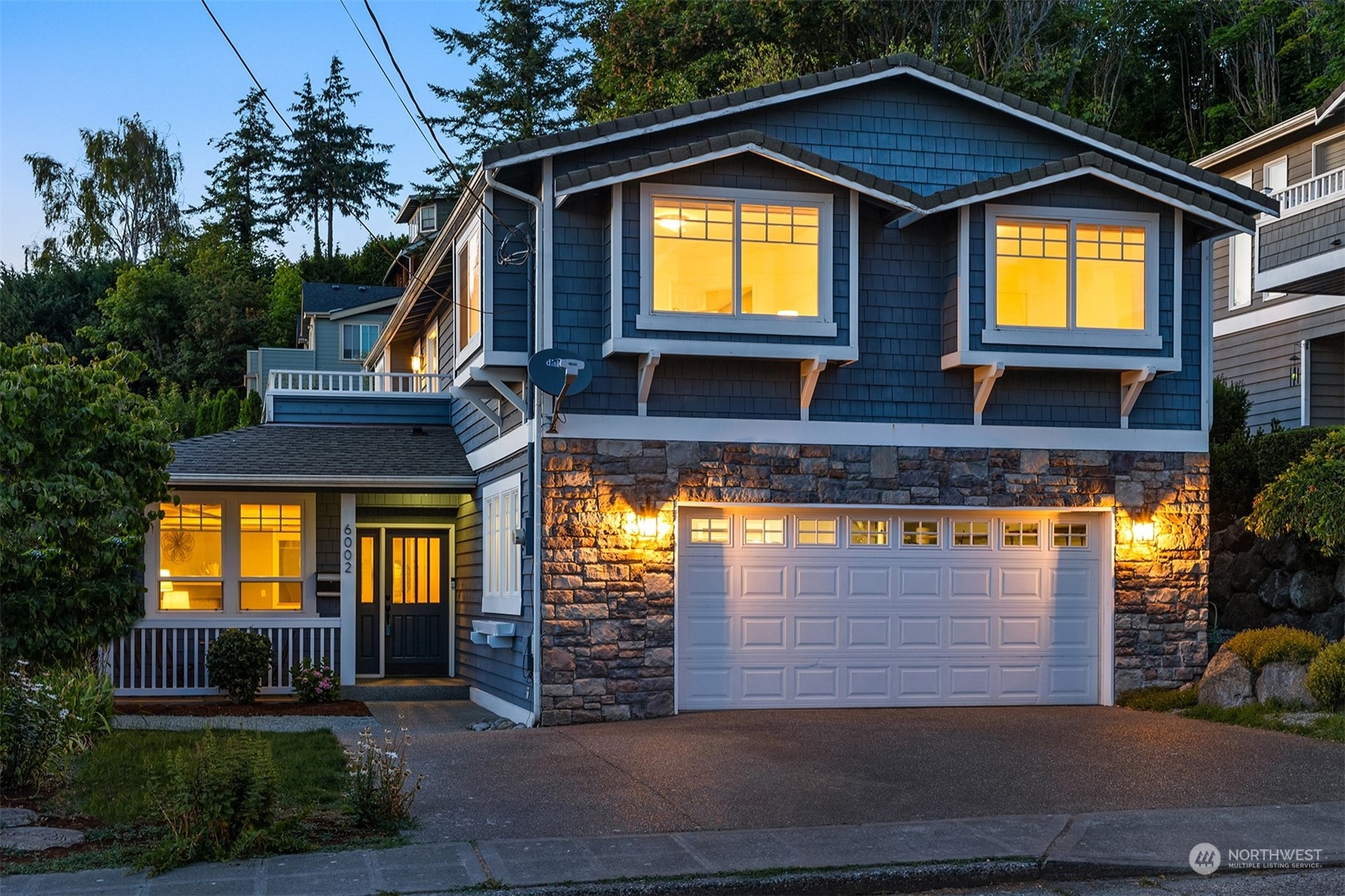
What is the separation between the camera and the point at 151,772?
1002 centimetres

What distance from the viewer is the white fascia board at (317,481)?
16422 millimetres

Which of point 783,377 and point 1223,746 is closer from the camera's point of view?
point 1223,746

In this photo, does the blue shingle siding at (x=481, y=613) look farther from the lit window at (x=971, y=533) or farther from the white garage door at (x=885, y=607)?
the lit window at (x=971, y=533)

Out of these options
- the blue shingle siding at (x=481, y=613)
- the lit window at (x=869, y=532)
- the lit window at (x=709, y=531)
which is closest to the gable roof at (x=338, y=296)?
the blue shingle siding at (x=481, y=613)

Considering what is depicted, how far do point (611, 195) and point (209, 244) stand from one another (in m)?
41.8

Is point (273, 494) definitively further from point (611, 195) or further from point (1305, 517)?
point (1305, 517)

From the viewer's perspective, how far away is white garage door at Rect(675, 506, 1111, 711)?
14.2 metres

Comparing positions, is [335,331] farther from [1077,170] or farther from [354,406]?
[1077,170]

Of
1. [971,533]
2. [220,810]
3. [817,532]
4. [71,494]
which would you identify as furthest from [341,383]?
[220,810]

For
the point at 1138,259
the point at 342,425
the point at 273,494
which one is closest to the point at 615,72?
the point at 342,425

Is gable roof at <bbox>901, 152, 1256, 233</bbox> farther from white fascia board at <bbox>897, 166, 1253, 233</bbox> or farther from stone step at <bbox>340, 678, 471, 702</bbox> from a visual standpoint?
stone step at <bbox>340, 678, 471, 702</bbox>

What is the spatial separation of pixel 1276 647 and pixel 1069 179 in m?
5.04

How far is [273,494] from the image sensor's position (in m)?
17.3

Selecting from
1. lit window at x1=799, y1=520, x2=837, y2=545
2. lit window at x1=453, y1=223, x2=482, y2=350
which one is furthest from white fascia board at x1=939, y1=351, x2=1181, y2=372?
lit window at x1=453, y1=223, x2=482, y2=350
